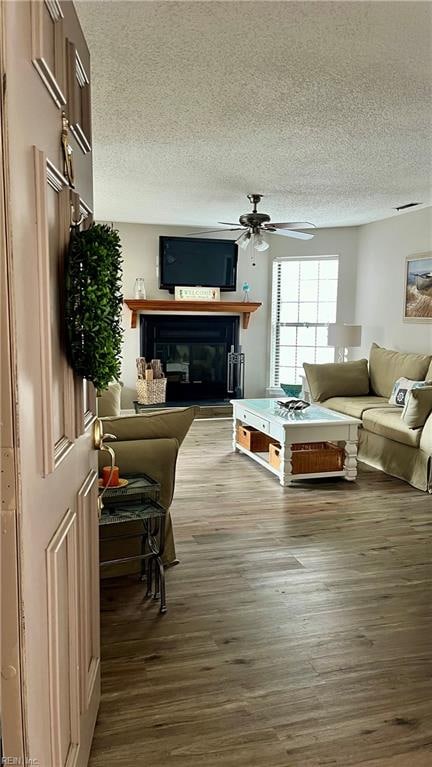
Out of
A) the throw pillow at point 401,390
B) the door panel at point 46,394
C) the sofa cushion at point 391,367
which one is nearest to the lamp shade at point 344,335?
the sofa cushion at point 391,367

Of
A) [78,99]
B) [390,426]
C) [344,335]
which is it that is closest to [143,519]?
[78,99]

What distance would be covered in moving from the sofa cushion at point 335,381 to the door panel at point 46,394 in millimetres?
4867

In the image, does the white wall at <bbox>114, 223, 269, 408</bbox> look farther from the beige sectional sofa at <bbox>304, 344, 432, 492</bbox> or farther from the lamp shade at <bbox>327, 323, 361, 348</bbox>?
the beige sectional sofa at <bbox>304, 344, 432, 492</bbox>

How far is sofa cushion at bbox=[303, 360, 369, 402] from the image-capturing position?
6309 millimetres

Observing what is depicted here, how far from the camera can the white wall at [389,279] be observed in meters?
6.30

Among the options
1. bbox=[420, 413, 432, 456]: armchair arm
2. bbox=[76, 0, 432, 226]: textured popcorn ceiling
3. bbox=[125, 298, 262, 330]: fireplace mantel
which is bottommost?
bbox=[420, 413, 432, 456]: armchair arm

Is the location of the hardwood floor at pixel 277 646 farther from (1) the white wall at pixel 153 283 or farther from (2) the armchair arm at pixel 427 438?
(1) the white wall at pixel 153 283

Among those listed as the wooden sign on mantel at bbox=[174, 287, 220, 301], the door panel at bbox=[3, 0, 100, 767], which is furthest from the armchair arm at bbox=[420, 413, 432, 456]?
the wooden sign on mantel at bbox=[174, 287, 220, 301]

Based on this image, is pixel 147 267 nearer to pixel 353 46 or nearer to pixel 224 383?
pixel 224 383

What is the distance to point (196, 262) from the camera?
24.6ft

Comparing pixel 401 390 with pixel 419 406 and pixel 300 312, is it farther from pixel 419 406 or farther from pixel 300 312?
pixel 300 312

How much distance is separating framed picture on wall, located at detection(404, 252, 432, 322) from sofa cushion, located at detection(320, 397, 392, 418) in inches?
40.2

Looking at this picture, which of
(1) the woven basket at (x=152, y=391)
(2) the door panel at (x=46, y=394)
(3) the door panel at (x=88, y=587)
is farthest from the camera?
(1) the woven basket at (x=152, y=391)

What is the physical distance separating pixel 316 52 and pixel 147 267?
519 centimetres
